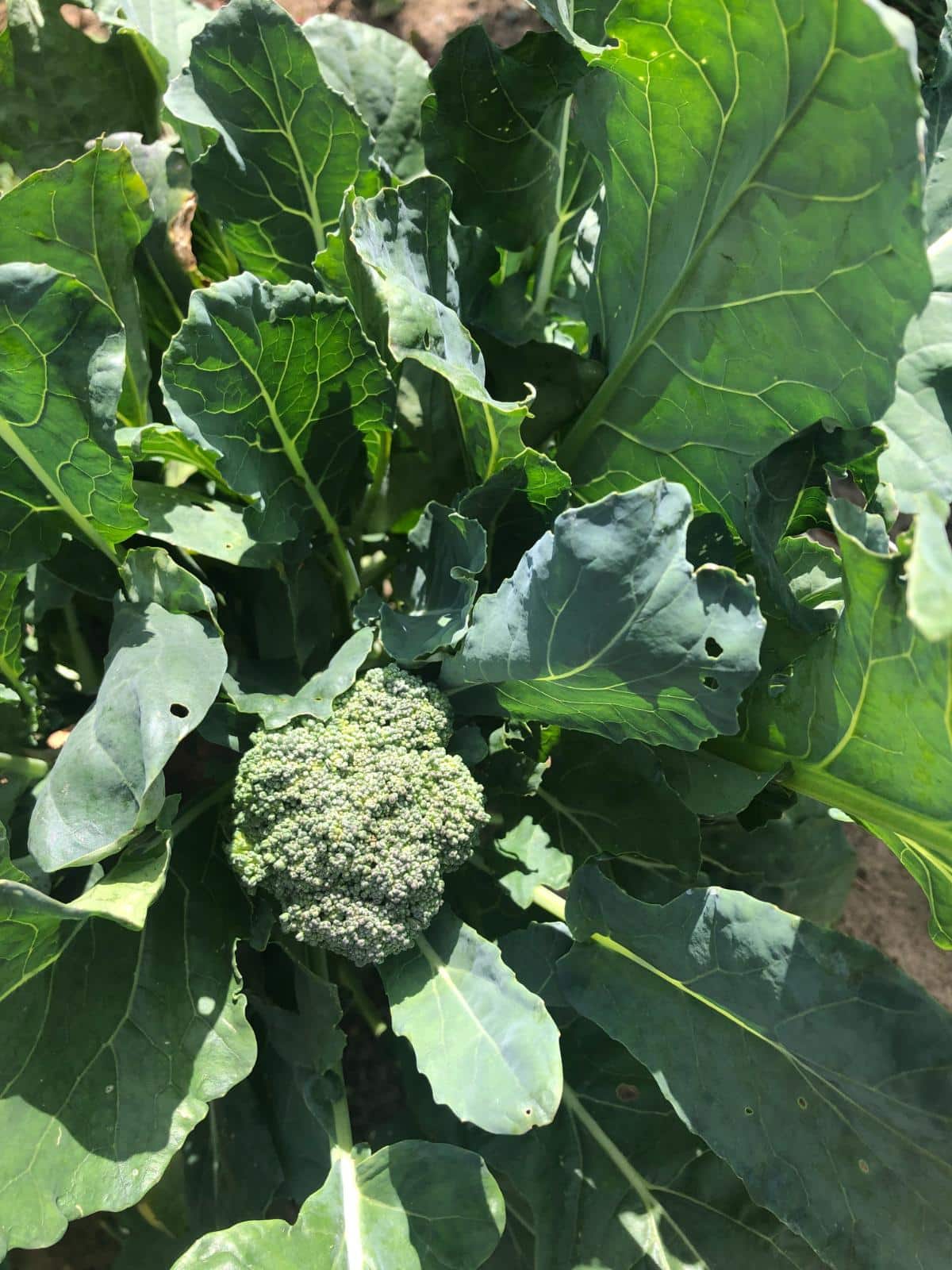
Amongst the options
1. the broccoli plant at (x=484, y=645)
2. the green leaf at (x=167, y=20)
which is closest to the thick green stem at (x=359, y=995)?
the broccoli plant at (x=484, y=645)

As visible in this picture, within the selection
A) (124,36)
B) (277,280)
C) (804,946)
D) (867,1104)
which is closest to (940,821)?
(804,946)

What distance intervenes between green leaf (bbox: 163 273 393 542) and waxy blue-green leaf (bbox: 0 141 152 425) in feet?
0.68

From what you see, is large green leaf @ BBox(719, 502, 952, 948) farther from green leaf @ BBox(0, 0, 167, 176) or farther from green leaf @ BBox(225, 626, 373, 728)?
green leaf @ BBox(0, 0, 167, 176)

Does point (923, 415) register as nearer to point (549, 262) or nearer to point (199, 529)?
point (549, 262)

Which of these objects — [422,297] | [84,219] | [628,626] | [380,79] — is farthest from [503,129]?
[628,626]

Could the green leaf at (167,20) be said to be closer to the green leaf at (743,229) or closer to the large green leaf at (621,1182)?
the green leaf at (743,229)

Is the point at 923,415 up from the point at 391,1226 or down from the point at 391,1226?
up

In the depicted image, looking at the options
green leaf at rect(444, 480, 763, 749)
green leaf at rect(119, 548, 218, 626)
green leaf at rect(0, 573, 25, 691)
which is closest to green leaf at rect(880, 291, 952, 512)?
green leaf at rect(444, 480, 763, 749)

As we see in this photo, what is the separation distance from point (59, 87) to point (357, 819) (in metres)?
1.19

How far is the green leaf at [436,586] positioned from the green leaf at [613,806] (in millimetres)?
268

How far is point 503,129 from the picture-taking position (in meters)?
1.24

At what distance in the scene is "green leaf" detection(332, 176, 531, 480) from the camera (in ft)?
3.07

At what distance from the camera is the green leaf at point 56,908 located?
0.84m

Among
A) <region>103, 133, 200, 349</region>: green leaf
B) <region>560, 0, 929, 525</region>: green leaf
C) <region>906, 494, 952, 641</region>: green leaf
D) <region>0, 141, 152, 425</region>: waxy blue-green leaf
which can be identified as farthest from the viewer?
<region>103, 133, 200, 349</region>: green leaf
